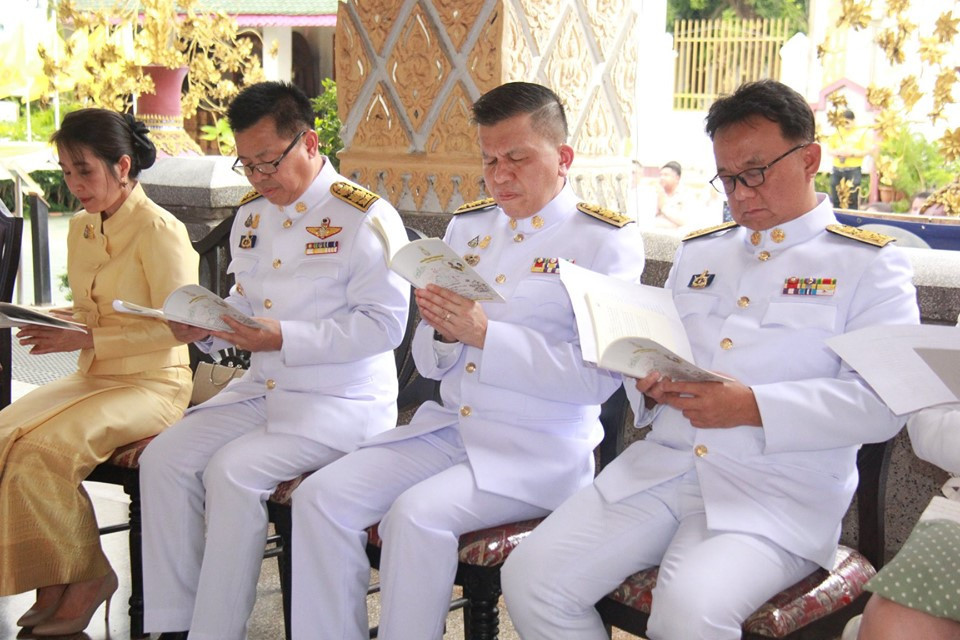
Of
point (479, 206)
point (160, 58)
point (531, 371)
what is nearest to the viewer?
point (531, 371)

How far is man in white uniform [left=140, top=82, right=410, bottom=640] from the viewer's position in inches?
104

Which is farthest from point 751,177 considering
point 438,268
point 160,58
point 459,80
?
point 160,58

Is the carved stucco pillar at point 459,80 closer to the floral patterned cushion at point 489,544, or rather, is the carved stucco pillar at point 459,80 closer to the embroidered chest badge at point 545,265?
the embroidered chest badge at point 545,265

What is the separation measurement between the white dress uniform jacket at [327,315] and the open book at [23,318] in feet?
1.42

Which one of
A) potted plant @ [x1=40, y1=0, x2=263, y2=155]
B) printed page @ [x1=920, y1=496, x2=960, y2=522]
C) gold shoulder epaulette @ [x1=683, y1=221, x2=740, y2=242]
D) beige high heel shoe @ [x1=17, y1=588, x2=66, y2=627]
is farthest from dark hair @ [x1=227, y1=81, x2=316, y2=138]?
potted plant @ [x1=40, y1=0, x2=263, y2=155]

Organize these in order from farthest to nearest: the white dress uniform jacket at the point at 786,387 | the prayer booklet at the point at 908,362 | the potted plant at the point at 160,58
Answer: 1. the potted plant at the point at 160,58
2. the white dress uniform jacket at the point at 786,387
3. the prayer booklet at the point at 908,362

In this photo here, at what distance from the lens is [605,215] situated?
254cm

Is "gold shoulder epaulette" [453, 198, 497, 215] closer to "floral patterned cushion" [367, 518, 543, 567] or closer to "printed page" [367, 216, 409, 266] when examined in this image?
"printed page" [367, 216, 409, 266]

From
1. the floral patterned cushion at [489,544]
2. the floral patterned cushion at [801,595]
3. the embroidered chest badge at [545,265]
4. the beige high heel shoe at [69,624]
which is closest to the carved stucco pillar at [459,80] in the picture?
the embroidered chest badge at [545,265]

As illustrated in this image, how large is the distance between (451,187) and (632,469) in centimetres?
140

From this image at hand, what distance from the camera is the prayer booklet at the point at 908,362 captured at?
5.90ft

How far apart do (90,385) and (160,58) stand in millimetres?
2652

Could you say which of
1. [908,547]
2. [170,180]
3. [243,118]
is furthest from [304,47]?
[908,547]

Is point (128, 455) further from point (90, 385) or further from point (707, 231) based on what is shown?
point (707, 231)
